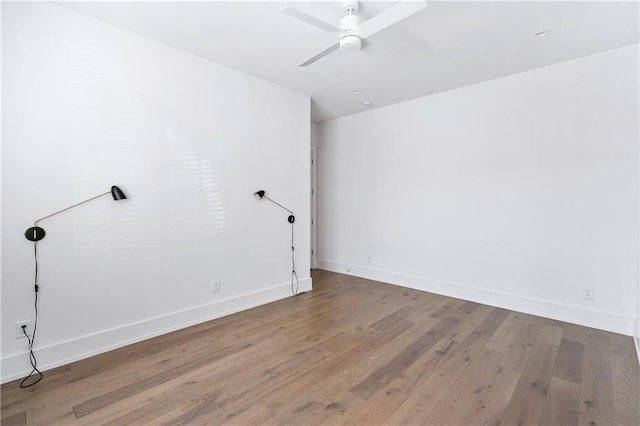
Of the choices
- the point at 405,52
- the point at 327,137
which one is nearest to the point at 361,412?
the point at 405,52

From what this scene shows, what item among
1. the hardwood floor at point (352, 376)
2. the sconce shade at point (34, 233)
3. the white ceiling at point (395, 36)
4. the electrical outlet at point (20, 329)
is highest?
the white ceiling at point (395, 36)

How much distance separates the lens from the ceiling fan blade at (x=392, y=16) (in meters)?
1.81

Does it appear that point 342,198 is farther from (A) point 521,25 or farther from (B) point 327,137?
(A) point 521,25

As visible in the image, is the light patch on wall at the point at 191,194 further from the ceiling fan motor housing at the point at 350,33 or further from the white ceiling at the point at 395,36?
the ceiling fan motor housing at the point at 350,33

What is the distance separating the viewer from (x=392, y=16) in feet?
6.43

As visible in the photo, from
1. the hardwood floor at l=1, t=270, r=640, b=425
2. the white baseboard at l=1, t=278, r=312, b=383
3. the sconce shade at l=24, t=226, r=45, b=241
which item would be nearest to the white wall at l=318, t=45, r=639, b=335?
the hardwood floor at l=1, t=270, r=640, b=425

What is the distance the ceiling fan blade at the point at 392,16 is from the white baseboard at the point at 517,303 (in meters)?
3.38

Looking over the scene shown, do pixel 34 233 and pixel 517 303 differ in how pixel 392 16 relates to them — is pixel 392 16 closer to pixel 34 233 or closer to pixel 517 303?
pixel 34 233

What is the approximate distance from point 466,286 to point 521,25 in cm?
299

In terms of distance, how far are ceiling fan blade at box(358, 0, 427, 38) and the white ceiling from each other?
306 millimetres

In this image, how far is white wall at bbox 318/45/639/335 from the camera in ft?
10.0

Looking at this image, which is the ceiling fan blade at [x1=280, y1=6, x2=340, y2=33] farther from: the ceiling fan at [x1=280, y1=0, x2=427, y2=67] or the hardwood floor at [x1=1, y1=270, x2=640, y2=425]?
the hardwood floor at [x1=1, y1=270, x2=640, y2=425]

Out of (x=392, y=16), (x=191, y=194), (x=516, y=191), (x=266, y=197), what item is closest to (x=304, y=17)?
(x=392, y=16)

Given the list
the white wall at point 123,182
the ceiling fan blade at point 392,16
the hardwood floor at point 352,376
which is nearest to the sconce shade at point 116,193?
the white wall at point 123,182
